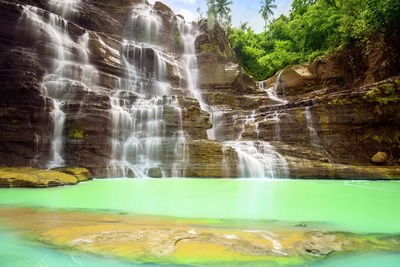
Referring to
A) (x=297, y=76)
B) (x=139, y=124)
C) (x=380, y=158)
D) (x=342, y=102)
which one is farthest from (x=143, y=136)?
(x=297, y=76)

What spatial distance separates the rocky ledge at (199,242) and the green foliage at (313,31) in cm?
1525

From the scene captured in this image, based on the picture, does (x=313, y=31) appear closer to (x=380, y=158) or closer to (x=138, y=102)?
(x=380, y=158)

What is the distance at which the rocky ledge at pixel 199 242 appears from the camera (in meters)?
1.94

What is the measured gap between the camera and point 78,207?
13.7 ft

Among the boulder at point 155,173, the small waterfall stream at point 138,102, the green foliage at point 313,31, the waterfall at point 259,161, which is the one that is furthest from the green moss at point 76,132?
the green foliage at point 313,31

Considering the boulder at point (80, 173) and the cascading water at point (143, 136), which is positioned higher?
the cascading water at point (143, 136)

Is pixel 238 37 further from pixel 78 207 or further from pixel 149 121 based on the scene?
pixel 78 207

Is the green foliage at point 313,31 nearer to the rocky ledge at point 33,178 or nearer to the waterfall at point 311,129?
the waterfall at point 311,129

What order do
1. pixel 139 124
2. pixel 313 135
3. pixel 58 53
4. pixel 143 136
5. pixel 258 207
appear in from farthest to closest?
1. pixel 58 53
2. pixel 313 135
3. pixel 139 124
4. pixel 143 136
5. pixel 258 207

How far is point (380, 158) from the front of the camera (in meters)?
10.6

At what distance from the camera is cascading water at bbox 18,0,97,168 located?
→ 1219cm

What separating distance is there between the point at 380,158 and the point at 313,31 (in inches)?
557

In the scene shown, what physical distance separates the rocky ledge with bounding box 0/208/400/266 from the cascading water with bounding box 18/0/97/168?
10489 mm

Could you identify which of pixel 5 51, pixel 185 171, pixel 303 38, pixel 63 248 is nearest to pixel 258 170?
pixel 185 171
